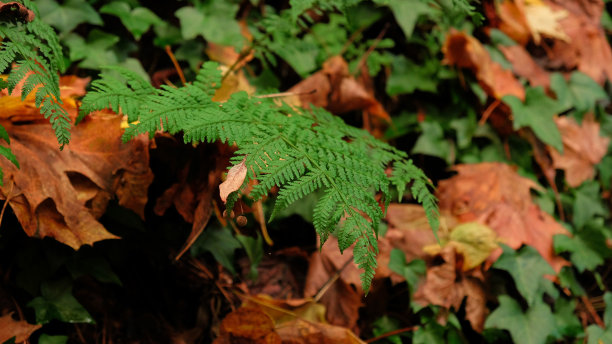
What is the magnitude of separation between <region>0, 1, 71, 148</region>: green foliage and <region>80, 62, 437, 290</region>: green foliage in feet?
0.28

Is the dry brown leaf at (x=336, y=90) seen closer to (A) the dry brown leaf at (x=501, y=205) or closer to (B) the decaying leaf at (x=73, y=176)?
(A) the dry brown leaf at (x=501, y=205)

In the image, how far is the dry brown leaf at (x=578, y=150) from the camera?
240 cm

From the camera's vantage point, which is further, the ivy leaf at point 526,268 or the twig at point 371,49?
the twig at point 371,49

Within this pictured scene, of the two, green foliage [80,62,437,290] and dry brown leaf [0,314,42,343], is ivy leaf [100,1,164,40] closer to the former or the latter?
green foliage [80,62,437,290]

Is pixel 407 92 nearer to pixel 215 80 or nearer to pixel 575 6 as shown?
pixel 215 80

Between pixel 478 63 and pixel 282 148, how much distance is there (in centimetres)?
150

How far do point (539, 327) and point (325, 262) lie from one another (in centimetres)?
86

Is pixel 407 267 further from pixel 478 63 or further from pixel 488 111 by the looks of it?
pixel 478 63

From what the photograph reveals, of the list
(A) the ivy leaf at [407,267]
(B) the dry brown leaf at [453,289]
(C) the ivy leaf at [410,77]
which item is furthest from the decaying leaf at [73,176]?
(C) the ivy leaf at [410,77]

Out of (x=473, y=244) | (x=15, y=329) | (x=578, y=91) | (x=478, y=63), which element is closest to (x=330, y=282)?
(x=473, y=244)

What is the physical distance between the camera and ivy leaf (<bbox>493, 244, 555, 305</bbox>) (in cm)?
183

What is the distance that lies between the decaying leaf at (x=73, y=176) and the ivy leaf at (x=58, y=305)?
0.24 meters

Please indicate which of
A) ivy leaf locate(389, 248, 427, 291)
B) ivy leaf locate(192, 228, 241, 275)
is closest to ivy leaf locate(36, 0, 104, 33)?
ivy leaf locate(192, 228, 241, 275)

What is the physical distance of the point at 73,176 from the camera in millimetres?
1331
